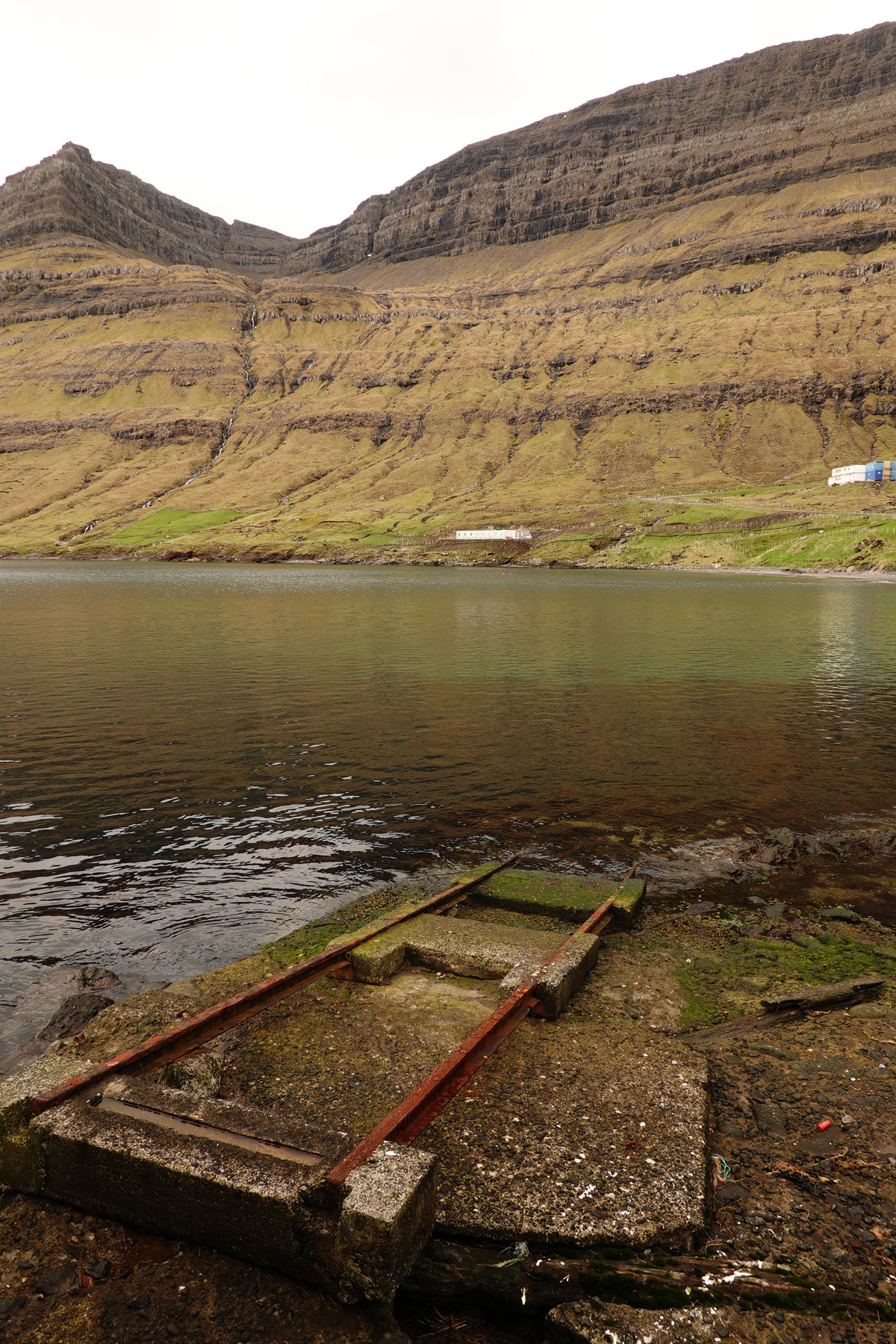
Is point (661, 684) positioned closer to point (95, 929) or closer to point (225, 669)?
point (225, 669)

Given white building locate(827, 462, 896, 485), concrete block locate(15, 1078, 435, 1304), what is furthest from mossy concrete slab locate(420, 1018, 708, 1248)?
white building locate(827, 462, 896, 485)

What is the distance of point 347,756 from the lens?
73.0 ft

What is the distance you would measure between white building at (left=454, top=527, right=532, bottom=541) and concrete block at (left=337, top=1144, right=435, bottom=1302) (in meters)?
158

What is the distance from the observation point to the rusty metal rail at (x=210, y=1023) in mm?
6074

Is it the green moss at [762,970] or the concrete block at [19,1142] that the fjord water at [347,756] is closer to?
the concrete block at [19,1142]

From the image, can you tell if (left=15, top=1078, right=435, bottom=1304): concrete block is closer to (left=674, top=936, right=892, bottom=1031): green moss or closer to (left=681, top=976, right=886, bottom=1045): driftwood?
(left=681, top=976, right=886, bottom=1045): driftwood

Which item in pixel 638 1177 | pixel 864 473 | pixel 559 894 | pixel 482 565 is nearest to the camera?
pixel 638 1177

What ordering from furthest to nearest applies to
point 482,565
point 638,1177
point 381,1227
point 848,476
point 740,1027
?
point 848,476
point 482,565
point 740,1027
point 638,1177
point 381,1227

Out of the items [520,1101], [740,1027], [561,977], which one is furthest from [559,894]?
[520,1101]

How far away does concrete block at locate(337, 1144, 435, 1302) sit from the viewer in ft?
15.1

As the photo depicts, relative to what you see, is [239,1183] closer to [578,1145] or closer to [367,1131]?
[367,1131]

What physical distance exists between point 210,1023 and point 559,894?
629cm

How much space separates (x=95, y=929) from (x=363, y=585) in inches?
3542

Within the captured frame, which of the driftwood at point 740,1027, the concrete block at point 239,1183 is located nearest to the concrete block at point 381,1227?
the concrete block at point 239,1183
